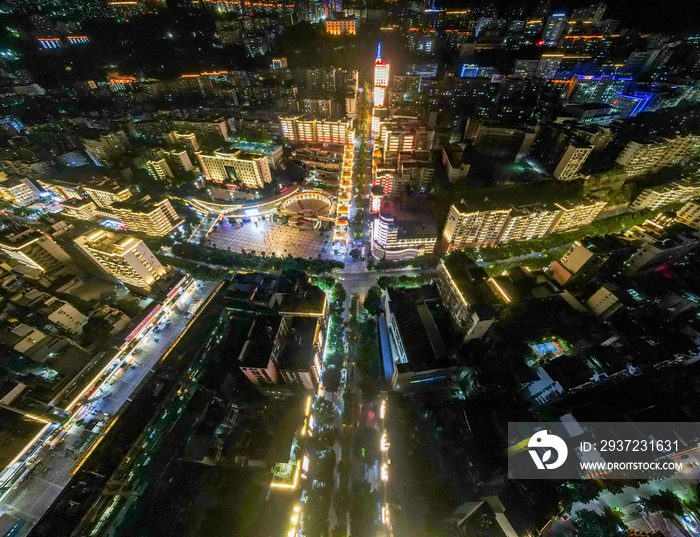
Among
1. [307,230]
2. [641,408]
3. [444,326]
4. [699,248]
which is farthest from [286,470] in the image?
[699,248]

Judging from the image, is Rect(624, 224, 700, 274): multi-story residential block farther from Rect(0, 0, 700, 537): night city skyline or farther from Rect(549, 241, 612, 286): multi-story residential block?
Rect(549, 241, 612, 286): multi-story residential block

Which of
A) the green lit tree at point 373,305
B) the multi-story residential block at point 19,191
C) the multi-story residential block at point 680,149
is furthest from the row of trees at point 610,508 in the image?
the multi-story residential block at point 19,191

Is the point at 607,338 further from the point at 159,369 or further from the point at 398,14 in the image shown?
the point at 398,14

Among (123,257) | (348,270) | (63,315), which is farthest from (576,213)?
(63,315)

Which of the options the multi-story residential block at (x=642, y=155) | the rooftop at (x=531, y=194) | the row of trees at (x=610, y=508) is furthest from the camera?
the multi-story residential block at (x=642, y=155)

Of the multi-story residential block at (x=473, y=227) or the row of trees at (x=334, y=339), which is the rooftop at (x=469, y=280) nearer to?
the multi-story residential block at (x=473, y=227)

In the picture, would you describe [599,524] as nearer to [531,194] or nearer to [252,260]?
[531,194]
